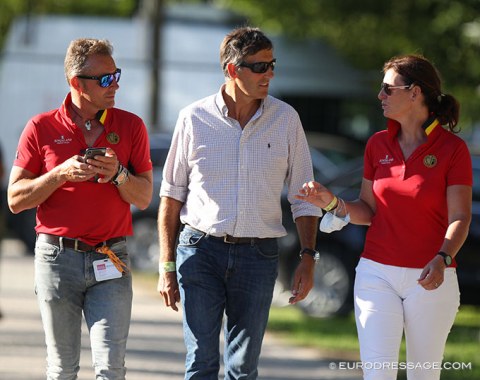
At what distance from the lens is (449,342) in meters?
10.8

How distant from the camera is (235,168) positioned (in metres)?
5.93

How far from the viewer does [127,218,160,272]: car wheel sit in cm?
1677

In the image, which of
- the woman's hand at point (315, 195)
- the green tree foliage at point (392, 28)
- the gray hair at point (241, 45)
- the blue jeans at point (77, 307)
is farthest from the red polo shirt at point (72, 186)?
the green tree foliage at point (392, 28)

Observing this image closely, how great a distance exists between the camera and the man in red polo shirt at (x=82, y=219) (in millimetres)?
5836

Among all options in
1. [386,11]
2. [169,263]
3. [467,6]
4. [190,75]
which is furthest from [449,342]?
[190,75]

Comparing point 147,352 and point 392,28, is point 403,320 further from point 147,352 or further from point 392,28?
point 392,28

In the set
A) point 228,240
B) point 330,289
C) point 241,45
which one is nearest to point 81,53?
point 241,45

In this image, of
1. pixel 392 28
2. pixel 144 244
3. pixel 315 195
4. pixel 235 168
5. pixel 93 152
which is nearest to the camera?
pixel 93 152

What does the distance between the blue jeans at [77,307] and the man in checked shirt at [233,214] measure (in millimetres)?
300

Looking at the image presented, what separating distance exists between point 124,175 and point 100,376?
0.98 meters

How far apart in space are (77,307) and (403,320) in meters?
1.60

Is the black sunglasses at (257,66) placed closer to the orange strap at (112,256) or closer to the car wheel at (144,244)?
the orange strap at (112,256)

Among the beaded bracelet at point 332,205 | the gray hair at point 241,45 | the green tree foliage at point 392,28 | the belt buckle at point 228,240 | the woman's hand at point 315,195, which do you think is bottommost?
the green tree foliage at point 392,28

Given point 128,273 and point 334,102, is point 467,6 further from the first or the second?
point 334,102
